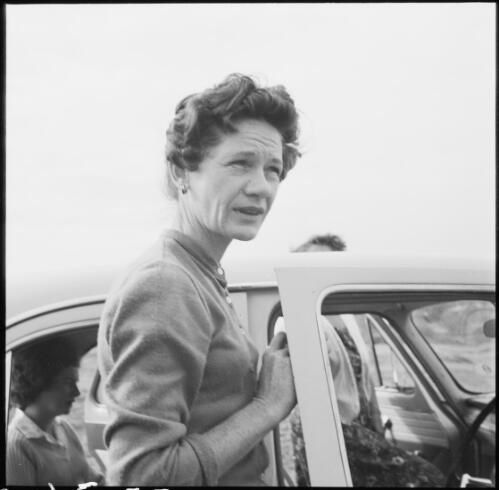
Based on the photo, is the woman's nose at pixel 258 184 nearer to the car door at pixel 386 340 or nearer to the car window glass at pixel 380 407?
the car door at pixel 386 340

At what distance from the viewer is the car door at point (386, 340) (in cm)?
149

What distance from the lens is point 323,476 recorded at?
147 centimetres

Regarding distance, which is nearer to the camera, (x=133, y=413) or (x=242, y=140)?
(x=133, y=413)

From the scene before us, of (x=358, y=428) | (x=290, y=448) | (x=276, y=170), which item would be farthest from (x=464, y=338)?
(x=276, y=170)

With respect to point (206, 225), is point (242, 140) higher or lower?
higher

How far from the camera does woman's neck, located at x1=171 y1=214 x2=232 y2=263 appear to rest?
1.54 meters

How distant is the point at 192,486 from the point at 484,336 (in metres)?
1.00

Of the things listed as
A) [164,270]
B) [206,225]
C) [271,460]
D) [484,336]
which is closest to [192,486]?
[271,460]

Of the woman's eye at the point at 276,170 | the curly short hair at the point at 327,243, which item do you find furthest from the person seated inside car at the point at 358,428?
the woman's eye at the point at 276,170

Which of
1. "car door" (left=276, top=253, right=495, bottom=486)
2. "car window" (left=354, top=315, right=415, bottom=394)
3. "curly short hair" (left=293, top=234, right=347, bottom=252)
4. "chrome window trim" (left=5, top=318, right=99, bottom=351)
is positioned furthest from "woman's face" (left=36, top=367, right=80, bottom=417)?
"car window" (left=354, top=315, right=415, bottom=394)

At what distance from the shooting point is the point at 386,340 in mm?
1837

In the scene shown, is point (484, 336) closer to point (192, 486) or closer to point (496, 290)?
point (496, 290)

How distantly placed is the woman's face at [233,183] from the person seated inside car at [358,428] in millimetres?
201

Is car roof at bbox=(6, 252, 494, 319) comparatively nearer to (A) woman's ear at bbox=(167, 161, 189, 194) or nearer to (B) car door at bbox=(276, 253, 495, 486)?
(B) car door at bbox=(276, 253, 495, 486)
